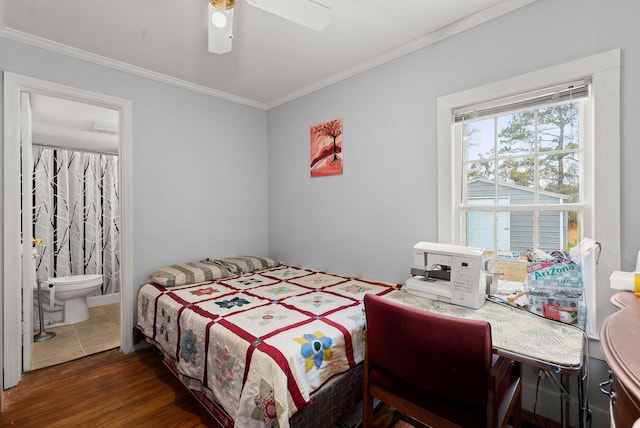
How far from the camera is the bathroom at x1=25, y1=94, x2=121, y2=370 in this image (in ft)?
10.3

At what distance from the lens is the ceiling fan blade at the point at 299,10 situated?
1355mm

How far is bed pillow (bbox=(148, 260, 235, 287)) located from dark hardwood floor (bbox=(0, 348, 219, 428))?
27.3 inches

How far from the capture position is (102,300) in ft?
13.7

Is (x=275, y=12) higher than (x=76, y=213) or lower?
higher

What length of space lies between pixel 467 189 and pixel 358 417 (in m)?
1.66

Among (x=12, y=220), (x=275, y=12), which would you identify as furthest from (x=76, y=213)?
(x=275, y=12)

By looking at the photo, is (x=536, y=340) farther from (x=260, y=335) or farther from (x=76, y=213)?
(x=76, y=213)

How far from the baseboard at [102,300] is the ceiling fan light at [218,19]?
166 inches

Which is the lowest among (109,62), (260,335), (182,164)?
(260,335)

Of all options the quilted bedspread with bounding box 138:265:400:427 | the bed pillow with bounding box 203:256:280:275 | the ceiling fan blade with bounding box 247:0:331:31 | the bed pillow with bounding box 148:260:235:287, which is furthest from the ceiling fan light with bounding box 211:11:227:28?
the bed pillow with bounding box 203:256:280:275

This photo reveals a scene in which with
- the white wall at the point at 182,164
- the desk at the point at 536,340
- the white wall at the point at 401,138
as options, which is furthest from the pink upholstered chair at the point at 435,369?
the white wall at the point at 182,164

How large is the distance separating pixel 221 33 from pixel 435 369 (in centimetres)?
186

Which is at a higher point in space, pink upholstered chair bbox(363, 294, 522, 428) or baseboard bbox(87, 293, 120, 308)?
pink upholstered chair bbox(363, 294, 522, 428)

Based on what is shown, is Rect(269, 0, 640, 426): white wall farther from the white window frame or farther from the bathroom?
the bathroom
